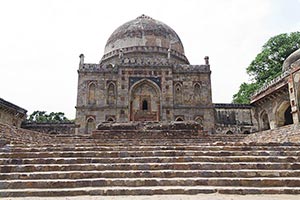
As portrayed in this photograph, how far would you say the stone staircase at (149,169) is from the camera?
455 centimetres

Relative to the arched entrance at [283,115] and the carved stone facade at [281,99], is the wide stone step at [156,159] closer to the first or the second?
the carved stone facade at [281,99]

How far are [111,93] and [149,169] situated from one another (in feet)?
50.3

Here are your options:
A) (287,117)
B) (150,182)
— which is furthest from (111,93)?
(150,182)

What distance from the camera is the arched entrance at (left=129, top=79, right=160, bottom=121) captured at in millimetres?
19797

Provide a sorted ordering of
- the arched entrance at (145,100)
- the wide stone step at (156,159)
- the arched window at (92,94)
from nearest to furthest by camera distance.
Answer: the wide stone step at (156,159) < the arched entrance at (145,100) < the arched window at (92,94)

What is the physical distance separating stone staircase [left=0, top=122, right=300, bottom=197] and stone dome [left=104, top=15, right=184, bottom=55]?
17.6 metres

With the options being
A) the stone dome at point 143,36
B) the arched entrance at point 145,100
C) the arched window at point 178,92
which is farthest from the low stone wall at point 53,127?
the arched window at point 178,92

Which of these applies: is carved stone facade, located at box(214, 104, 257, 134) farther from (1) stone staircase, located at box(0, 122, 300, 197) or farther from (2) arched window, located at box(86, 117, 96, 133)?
(1) stone staircase, located at box(0, 122, 300, 197)

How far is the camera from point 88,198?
13.9 feet

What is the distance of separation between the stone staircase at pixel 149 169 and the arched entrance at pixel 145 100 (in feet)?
43.3

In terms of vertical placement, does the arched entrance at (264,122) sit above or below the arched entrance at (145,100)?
below

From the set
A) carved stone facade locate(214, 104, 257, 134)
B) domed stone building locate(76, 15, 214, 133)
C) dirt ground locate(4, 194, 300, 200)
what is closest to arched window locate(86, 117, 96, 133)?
domed stone building locate(76, 15, 214, 133)

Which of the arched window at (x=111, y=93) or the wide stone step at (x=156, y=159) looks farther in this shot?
the arched window at (x=111, y=93)

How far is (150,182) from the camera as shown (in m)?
4.79
